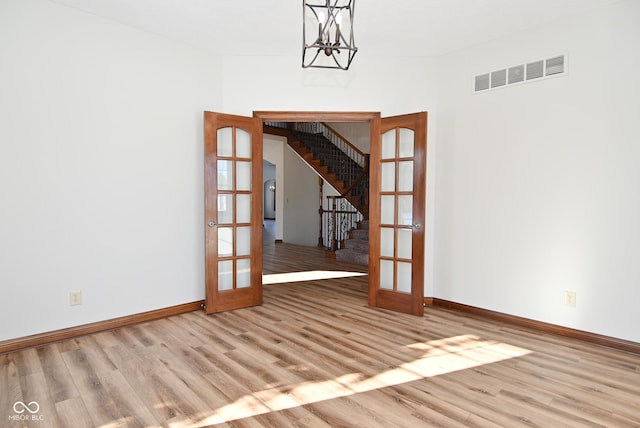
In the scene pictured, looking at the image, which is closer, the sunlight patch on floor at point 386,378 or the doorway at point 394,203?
the sunlight patch on floor at point 386,378

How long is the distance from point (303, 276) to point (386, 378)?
3487 mm

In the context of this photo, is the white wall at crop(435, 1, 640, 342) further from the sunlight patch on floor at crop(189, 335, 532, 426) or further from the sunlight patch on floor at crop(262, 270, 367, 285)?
A: the sunlight patch on floor at crop(262, 270, 367, 285)

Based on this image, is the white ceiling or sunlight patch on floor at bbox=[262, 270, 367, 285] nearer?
the white ceiling

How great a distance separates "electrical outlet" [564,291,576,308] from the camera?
10.9 feet

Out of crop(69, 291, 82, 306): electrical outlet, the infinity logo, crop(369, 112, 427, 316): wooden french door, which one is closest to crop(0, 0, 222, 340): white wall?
crop(69, 291, 82, 306): electrical outlet

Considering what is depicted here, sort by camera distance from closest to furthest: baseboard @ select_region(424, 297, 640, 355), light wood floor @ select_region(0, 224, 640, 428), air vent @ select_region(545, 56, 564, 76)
A: light wood floor @ select_region(0, 224, 640, 428), baseboard @ select_region(424, 297, 640, 355), air vent @ select_region(545, 56, 564, 76)

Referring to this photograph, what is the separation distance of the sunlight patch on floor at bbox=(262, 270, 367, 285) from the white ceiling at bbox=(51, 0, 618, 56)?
128 inches

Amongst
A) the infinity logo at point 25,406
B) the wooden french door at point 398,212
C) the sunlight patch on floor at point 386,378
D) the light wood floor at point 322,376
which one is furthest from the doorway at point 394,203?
the infinity logo at point 25,406

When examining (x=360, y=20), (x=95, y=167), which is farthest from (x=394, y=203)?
(x=95, y=167)

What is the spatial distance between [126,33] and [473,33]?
11.2 feet

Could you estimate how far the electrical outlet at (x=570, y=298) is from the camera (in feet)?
10.9

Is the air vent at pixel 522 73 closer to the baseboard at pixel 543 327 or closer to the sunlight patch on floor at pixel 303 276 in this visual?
the baseboard at pixel 543 327

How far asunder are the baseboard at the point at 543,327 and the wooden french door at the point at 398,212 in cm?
49

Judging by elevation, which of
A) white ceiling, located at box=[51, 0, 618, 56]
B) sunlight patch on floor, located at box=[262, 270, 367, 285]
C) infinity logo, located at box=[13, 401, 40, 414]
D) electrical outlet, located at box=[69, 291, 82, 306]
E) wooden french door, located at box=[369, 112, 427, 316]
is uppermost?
white ceiling, located at box=[51, 0, 618, 56]
